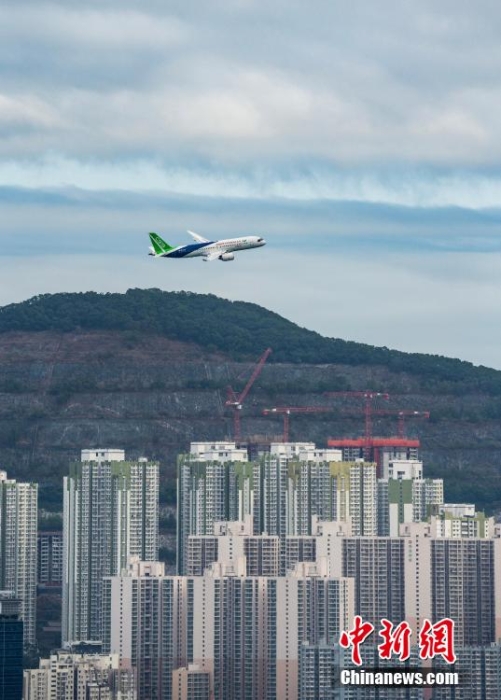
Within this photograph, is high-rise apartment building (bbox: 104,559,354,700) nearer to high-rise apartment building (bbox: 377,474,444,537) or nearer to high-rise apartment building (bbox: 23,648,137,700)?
high-rise apartment building (bbox: 23,648,137,700)

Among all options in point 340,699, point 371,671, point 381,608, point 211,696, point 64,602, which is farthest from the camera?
point 64,602

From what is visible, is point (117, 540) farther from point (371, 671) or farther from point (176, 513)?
point (371, 671)

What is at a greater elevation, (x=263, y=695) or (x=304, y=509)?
(x=304, y=509)

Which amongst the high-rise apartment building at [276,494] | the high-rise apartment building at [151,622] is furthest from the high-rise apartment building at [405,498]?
the high-rise apartment building at [151,622]

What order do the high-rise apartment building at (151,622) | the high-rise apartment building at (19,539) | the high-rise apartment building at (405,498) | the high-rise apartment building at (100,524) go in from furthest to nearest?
the high-rise apartment building at (405,498) < the high-rise apartment building at (19,539) < the high-rise apartment building at (100,524) < the high-rise apartment building at (151,622)

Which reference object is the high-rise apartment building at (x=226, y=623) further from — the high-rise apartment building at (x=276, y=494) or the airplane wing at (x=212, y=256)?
the high-rise apartment building at (x=276, y=494)

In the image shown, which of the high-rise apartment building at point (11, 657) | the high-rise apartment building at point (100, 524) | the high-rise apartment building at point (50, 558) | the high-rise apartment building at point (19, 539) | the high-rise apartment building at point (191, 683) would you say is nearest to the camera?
the high-rise apartment building at point (11, 657)

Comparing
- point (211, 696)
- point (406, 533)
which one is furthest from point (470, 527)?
point (211, 696)

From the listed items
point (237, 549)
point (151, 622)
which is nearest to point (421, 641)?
point (151, 622)
